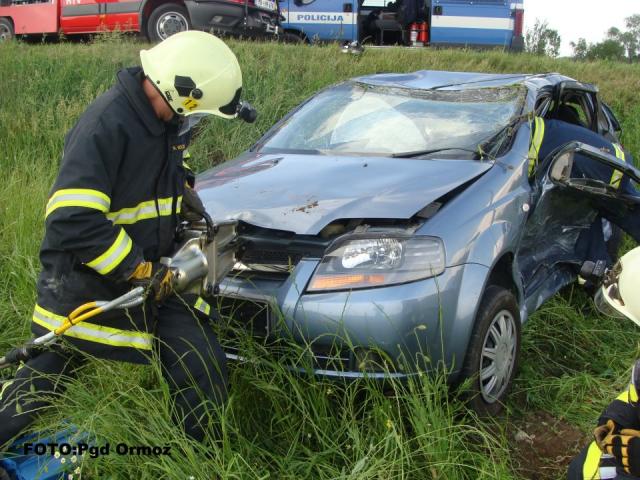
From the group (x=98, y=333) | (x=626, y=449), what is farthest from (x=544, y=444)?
(x=98, y=333)

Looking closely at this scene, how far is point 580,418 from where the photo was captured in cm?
295

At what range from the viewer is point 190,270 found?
8.14 feet

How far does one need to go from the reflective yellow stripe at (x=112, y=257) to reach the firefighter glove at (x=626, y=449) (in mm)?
1635

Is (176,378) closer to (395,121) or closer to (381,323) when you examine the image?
(381,323)

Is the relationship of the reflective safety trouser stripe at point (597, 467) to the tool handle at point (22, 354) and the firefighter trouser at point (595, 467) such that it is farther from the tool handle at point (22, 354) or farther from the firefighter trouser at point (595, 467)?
the tool handle at point (22, 354)

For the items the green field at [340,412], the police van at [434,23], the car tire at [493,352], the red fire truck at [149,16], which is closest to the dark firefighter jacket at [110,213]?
the green field at [340,412]

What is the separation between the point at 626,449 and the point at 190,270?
5.15 feet

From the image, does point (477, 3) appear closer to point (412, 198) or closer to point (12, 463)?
point (412, 198)

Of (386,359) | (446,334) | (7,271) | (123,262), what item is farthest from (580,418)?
(7,271)

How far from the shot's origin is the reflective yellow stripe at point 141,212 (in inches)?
94.1

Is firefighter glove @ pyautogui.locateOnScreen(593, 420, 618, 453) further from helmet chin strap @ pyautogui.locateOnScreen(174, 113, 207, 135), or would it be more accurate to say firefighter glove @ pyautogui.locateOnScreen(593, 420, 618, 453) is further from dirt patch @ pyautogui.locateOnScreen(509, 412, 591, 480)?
helmet chin strap @ pyautogui.locateOnScreen(174, 113, 207, 135)

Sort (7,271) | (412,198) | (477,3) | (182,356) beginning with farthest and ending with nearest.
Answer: (477,3), (7,271), (412,198), (182,356)

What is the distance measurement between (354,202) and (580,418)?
4.63 ft

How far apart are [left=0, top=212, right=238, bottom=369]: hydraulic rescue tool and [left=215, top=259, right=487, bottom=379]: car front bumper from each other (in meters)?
0.27
